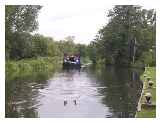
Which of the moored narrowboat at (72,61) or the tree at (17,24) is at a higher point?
the tree at (17,24)

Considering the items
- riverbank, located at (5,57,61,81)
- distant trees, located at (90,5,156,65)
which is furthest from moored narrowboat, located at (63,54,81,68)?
distant trees, located at (90,5,156,65)

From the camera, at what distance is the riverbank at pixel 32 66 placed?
6770mm

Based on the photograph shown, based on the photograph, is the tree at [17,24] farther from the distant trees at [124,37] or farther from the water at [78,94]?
the distant trees at [124,37]

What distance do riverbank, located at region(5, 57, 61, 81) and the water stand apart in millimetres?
156

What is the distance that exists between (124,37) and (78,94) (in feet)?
3.28

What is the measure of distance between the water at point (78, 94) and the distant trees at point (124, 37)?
294 mm

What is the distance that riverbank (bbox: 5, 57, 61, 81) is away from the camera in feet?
22.2

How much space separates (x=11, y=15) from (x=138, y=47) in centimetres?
177

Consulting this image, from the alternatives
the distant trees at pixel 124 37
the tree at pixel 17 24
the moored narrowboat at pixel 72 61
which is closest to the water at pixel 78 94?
the moored narrowboat at pixel 72 61

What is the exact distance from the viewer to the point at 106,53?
22.7 ft

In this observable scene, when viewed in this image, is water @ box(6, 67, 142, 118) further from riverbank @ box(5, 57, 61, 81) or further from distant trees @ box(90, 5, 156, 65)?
distant trees @ box(90, 5, 156, 65)
